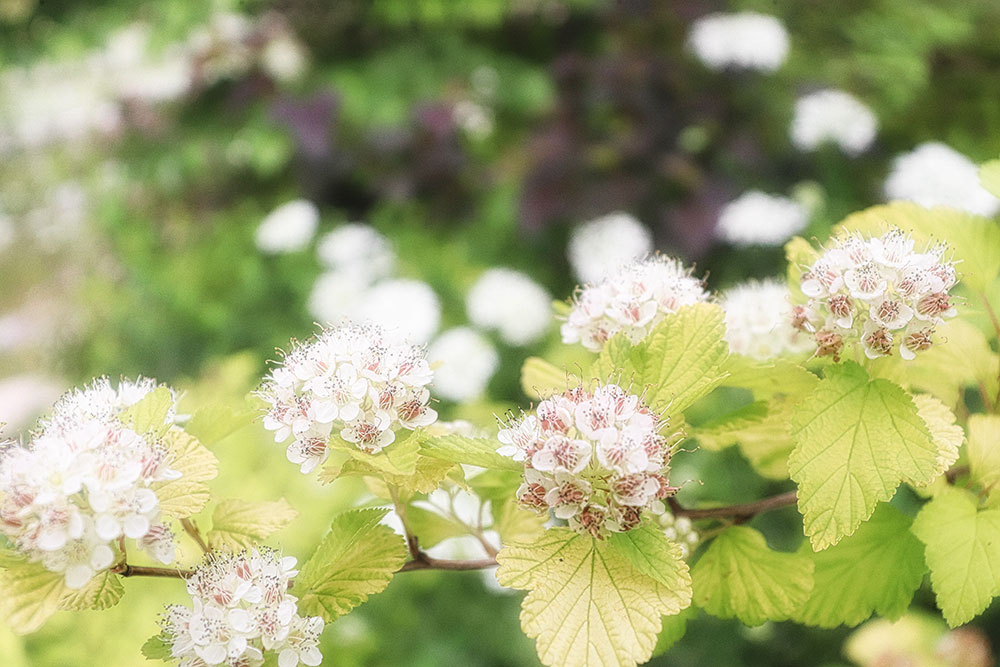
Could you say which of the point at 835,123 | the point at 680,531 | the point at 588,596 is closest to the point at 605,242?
the point at 835,123

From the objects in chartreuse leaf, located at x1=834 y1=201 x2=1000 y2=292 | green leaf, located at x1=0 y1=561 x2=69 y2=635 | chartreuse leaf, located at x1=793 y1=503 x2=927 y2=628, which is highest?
chartreuse leaf, located at x1=834 y1=201 x2=1000 y2=292

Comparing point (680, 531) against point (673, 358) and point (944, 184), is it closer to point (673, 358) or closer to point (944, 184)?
point (673, 358)

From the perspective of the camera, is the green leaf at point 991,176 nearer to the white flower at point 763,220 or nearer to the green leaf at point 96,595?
the green leaf at point 96,595

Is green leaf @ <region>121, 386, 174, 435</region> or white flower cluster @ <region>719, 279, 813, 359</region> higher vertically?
green leaf @ <region>121, 386, 174, 435</region>

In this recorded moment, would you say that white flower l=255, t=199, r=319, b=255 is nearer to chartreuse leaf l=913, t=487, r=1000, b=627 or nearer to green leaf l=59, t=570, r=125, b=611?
green leaf l=59, t=570, r=125, b=611

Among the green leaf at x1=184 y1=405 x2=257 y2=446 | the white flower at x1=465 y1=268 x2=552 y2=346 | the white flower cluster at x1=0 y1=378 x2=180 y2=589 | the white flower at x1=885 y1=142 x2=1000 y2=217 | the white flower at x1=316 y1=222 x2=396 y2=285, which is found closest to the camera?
the white flower cluster at x1=0 y1=378 x2=180 y2=589

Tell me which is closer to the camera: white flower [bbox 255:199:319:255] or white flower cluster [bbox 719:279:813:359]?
white flower cluster [bbox 719:279:813:359]

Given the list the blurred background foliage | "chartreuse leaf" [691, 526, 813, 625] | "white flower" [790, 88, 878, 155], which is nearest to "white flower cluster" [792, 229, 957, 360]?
"chartreuse leaf" [691, 526, 813, 625]
